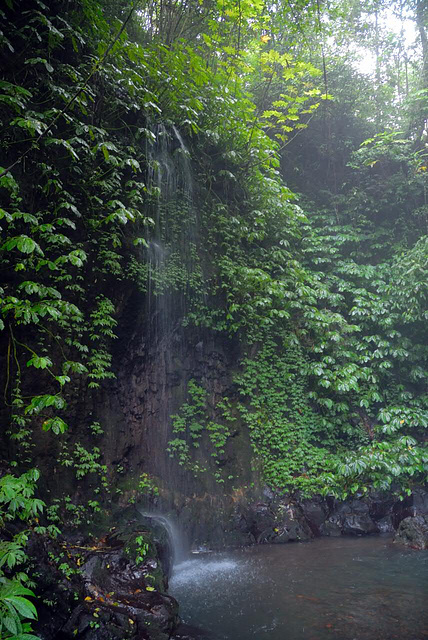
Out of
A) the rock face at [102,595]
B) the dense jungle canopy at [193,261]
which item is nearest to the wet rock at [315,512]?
the dense jungle canopy at [193,261]

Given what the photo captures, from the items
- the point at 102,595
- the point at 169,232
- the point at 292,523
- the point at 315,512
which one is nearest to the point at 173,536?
the point at 292,523

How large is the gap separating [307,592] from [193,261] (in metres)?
5.29

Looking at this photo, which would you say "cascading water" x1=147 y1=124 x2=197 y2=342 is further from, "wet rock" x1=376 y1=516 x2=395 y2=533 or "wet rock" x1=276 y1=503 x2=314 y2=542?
"wet rock" x1=376 y1=516 x2=395 y2=533

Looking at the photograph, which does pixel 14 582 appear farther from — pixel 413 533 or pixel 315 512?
pixel 413 533

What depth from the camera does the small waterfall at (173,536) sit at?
553cm

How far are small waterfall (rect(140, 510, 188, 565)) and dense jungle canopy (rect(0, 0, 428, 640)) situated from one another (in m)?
0.41

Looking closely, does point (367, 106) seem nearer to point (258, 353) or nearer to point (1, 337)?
point (258, 353)

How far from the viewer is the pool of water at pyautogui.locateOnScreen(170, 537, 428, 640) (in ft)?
11.6

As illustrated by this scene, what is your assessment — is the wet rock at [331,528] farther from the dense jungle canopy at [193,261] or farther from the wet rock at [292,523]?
the dense jungle canopy at [193,261]

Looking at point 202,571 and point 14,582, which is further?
point 202,571

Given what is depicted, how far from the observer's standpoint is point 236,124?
745 centimetres

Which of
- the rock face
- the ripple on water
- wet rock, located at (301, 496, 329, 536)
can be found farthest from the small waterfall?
wet rock, located at (301, 496, 329, 536)

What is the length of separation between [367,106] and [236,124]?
229 inches

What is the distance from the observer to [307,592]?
14.0ft
